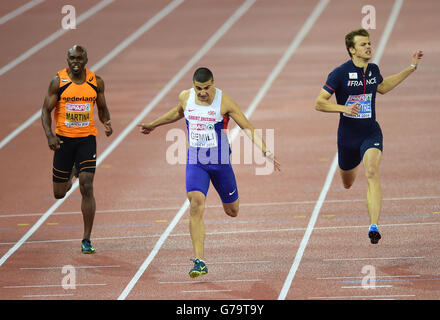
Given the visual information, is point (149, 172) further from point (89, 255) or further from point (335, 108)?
point (335, 108)

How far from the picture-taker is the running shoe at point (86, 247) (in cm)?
1074

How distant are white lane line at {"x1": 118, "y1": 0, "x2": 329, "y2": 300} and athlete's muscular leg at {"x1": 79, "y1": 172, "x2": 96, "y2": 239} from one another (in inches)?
29.7

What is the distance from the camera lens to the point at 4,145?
1633 centimetres

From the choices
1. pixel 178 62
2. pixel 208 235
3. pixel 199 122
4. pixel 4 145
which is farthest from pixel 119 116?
pixel 199 122

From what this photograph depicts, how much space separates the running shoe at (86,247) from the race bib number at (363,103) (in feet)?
10.3

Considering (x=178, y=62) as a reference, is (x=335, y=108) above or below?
below

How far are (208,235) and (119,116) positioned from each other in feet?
22.2

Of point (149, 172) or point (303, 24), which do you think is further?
point (303, 24)

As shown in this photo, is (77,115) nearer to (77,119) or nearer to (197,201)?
(77,119)

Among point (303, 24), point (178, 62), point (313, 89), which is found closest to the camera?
point (313, 89)

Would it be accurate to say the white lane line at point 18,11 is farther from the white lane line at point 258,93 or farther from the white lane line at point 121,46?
the white lane line at point 258,93

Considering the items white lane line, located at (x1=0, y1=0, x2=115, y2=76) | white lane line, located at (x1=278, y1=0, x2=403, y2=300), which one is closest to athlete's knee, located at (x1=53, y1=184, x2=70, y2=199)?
white lane line, located at (x1=278, y1=0, x2=403, y2=300)

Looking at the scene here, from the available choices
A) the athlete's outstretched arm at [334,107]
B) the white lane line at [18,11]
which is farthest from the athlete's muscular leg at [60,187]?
the white lane line at [18,11]

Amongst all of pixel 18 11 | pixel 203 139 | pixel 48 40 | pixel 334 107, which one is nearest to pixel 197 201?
pixel 203 139
